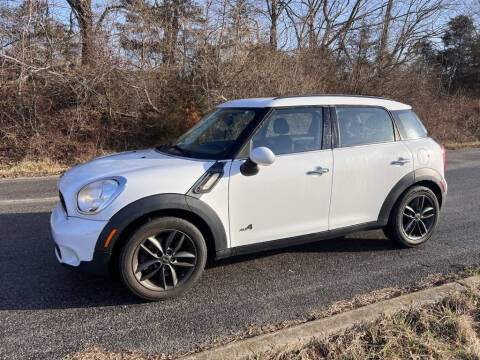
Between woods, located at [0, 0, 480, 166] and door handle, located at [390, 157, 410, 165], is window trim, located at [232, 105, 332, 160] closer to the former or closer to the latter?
door handle, located at [390, 157, 410, 165]

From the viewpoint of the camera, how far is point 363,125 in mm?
4031

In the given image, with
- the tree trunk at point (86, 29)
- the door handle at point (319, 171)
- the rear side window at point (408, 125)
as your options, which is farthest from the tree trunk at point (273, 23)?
the door handle at point (319, 171)

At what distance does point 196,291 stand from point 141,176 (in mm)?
1146

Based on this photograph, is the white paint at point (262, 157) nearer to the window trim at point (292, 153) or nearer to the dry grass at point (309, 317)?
the window trim at point (292, 153)

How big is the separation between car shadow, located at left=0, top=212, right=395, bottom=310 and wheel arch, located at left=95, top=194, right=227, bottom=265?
0.41 meters

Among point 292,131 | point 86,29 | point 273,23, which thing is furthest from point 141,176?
point 273,23

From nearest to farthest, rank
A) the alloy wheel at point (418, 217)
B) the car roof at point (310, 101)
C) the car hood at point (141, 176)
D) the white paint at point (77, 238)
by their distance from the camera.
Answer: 1. the white paint at point (77, 238)
2. the car hood at point (141, 176)
3. the car roof at point (310, 101)
4. the alloy wheel at point (418, 217)

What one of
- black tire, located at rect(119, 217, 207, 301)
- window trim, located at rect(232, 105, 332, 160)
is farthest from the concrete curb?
window trim, located at rect(232, 105, 332, 160)

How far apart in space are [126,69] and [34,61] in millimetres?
2718

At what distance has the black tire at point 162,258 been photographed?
9.95 ft

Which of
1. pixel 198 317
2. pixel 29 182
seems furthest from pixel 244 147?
pixel 29 182

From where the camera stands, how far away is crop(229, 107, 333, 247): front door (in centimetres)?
334

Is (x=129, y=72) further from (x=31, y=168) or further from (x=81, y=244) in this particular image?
(x=81, y=244)

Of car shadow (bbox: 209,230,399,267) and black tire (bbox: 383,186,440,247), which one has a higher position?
black tire (bbox: 383,186,440,247)
